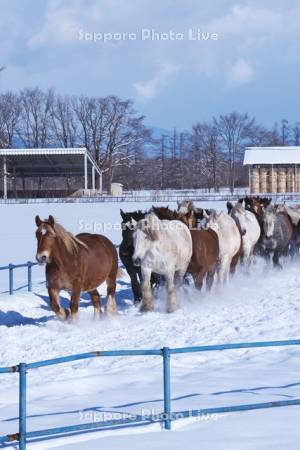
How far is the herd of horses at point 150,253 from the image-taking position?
11.4 m

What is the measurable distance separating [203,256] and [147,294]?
1656mm

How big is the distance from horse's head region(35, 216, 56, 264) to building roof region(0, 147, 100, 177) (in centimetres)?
4335

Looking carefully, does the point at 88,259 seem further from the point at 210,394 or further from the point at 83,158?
the point at 83,158

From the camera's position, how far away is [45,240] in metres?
11.2

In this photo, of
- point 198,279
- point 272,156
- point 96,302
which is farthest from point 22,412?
point 272,156

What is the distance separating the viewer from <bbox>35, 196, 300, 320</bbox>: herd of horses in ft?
37.2

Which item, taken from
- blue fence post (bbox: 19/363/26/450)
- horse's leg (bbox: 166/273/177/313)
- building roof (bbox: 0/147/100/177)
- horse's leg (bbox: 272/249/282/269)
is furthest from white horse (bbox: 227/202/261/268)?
A: building roof (bbox: 0/147/100/177)

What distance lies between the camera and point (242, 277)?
53.4 feet

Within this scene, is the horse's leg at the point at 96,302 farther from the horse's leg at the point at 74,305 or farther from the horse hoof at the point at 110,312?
the horse's leg at the point at 74,305

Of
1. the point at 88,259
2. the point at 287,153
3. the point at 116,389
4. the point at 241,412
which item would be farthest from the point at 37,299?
the point at 287,153

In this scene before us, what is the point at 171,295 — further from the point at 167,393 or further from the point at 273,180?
the point at 273,180

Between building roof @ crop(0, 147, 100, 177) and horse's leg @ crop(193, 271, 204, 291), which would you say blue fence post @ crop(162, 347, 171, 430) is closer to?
horse's leg @ crop(193, 271, 204, 291)

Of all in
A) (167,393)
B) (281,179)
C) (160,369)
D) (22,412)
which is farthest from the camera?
(281,179)

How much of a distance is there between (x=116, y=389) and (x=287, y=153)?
5638cm
